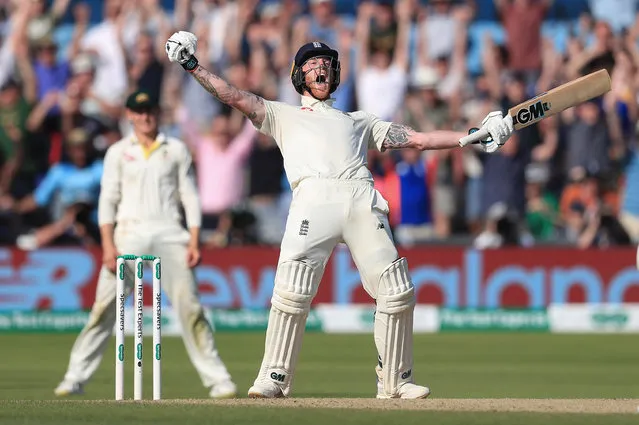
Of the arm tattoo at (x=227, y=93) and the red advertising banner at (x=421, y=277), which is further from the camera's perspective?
the red advertising banner at (x=421, y=277)

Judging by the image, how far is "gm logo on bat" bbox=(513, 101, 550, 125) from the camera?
6652 millimetres

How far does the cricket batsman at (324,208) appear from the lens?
6543 millimetres

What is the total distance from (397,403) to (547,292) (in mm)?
7663

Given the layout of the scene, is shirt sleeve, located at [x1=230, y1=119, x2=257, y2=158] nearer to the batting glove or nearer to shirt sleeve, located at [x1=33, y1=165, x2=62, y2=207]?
shirt sleeve, located at [x1=33, y1=165, x2=62, y2=207]

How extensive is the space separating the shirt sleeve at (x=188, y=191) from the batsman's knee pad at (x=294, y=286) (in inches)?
71.0

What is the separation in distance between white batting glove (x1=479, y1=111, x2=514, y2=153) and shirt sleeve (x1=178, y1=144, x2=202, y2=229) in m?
2.29

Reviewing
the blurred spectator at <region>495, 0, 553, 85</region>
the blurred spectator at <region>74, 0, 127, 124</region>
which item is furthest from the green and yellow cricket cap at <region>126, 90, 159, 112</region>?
the blurred spectator at <region>495, 0, 553, 85</region>

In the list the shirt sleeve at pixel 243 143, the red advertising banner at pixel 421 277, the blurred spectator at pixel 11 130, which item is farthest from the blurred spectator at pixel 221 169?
the blurred spectator at pixel 11 130

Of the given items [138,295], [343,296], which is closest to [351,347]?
[343,296]

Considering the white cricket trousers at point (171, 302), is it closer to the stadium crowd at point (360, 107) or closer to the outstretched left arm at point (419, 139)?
the outstretched left arm at point (419, 139)

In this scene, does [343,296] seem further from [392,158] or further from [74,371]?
[74,371]

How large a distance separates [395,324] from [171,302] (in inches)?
77.3

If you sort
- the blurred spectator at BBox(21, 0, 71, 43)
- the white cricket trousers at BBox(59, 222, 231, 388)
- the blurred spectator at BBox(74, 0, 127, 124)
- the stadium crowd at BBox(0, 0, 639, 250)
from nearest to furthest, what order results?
the white cricket trousers at BBox(59, 222, 231, 388), the stadium crowd at BBox(0, 0, 639, 250), the blurred spectator at BBox(74, 0, 127, 124), the blurred spectator at BBox(21, 0, 71, 43)

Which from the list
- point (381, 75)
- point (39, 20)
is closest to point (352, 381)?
point (381, 75)
